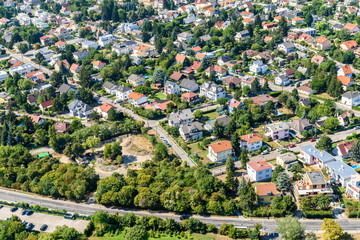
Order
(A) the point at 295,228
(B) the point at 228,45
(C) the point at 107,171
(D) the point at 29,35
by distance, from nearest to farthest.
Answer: (A) the point at 295,228
(C) the point at 107,171
(B) the point at 228,45
(D) the point at 29,35

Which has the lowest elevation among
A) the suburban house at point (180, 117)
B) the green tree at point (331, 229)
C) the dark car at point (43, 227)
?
the dark car at point (43, 227)

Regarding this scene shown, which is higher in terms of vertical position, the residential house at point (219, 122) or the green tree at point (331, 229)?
the green tree at point (331, 229)

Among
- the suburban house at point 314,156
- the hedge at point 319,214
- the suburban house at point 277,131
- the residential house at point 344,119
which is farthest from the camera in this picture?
the residential house at point 344,119

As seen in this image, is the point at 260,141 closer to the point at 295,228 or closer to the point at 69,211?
the point at 295,228

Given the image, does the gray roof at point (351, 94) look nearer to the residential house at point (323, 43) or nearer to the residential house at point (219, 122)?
the residential house at point (219, 122)

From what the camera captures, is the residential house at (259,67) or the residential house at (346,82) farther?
the residential house at (259,67)

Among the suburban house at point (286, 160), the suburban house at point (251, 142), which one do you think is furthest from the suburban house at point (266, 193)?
the suburban house at point (251, 142)

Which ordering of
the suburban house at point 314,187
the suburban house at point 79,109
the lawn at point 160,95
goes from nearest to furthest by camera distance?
the suburban house at point 314,187 < the suburban house at point 79,109 < the lawn at point 160,95

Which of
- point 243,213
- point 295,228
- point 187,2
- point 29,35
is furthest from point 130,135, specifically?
point 187,2
